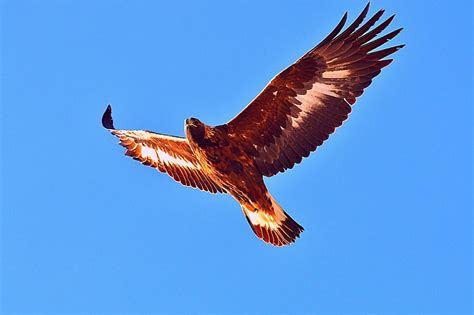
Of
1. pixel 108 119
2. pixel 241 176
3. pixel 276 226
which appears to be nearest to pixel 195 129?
pixel 241 176

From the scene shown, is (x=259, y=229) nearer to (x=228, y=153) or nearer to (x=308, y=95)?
(x=228, y=153)

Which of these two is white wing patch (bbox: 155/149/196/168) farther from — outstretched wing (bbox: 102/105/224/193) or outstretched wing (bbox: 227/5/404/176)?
outstretched wing (bbox: 227/5/404/176)

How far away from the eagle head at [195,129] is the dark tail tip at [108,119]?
2.14m

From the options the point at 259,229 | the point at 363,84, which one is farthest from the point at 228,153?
the point at 363,84

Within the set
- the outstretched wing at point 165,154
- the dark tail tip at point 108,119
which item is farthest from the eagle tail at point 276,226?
the dark tail tip at point 108,119

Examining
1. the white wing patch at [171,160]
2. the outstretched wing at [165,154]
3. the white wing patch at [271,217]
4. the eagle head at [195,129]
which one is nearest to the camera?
the eagle head at [195,129]

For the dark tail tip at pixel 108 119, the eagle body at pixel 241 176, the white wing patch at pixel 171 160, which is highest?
the dark tail tip at pixel 108 119

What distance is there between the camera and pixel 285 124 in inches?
459

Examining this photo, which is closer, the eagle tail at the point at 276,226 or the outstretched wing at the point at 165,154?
the eagle tail at the point at 276,226

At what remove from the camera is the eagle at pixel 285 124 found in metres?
11.1

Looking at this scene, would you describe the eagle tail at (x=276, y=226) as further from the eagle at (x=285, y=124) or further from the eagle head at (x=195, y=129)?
the eagle head at (x=195, y=129)

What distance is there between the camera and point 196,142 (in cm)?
1152

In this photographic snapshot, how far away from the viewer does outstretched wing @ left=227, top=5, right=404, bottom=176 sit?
11016 millimetres

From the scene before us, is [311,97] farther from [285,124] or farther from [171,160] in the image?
[171,160]
